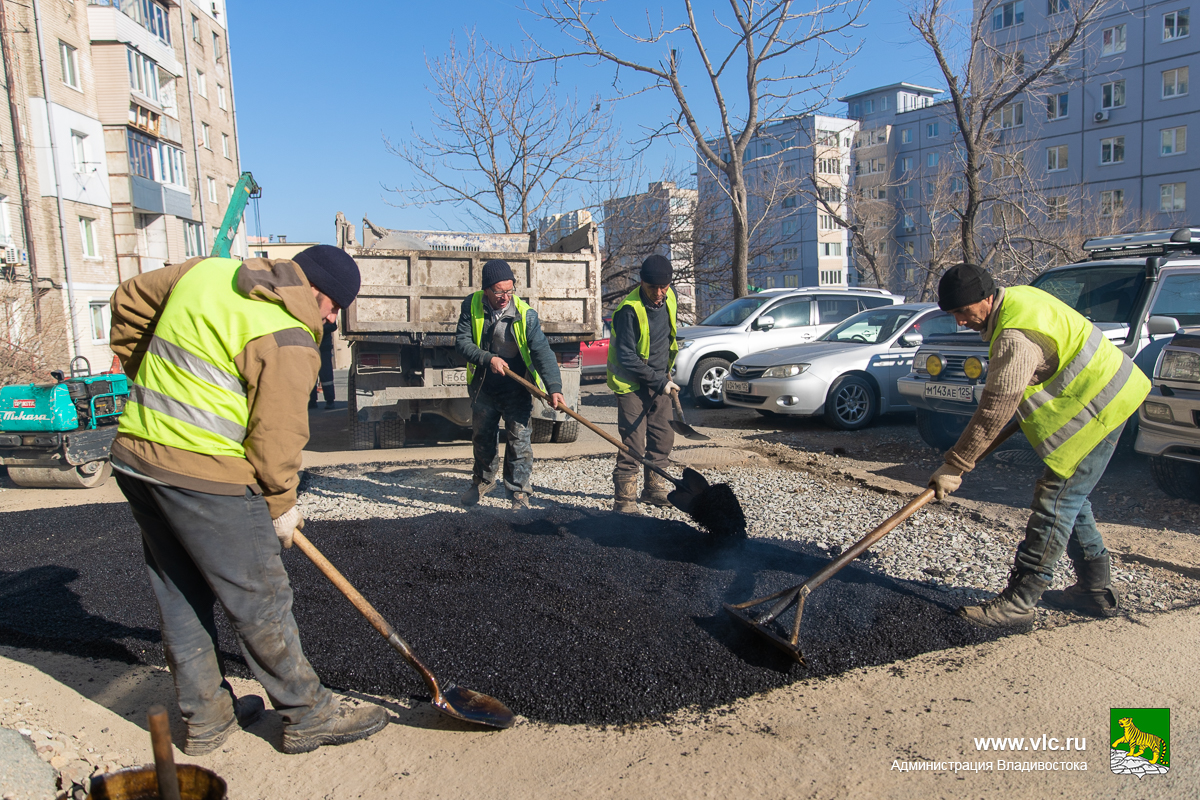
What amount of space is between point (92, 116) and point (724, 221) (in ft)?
64.7

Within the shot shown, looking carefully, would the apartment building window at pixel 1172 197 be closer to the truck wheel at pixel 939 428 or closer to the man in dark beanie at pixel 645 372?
the truck wheel at pixel 939 428

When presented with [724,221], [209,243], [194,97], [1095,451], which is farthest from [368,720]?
[194,97]

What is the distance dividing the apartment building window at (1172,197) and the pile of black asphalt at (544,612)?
1479 inches

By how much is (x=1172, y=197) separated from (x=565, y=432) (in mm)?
35905

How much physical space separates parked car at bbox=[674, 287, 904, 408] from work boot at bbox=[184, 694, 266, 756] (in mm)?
8646

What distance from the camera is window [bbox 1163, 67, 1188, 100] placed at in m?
32.5

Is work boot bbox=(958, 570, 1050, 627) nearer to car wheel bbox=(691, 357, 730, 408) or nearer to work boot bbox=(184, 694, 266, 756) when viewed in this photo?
work boot bbox=(184, 694, 266, 756)

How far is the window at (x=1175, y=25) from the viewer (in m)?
32.1

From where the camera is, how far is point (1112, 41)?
34.3 meters

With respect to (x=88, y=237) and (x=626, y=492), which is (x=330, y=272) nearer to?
(x=626, y=492)

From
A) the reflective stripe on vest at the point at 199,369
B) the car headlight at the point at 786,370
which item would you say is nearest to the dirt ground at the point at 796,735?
the reflective stripe on vest at the point at 199,369

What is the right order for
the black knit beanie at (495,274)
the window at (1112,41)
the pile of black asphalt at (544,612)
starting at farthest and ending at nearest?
1. the window at (1112,41)
2. the black knit beanie at (495,274)
3. the pile of black asphalt at (544,612)

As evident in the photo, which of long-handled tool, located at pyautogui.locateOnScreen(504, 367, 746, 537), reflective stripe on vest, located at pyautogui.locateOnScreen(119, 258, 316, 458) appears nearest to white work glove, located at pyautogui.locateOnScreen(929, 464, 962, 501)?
long-handled tool, located at pyautogui.locateOnScreen(504, 367, 746, 537)

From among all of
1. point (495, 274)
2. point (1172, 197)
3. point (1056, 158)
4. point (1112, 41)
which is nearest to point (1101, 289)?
point (495, 274)
